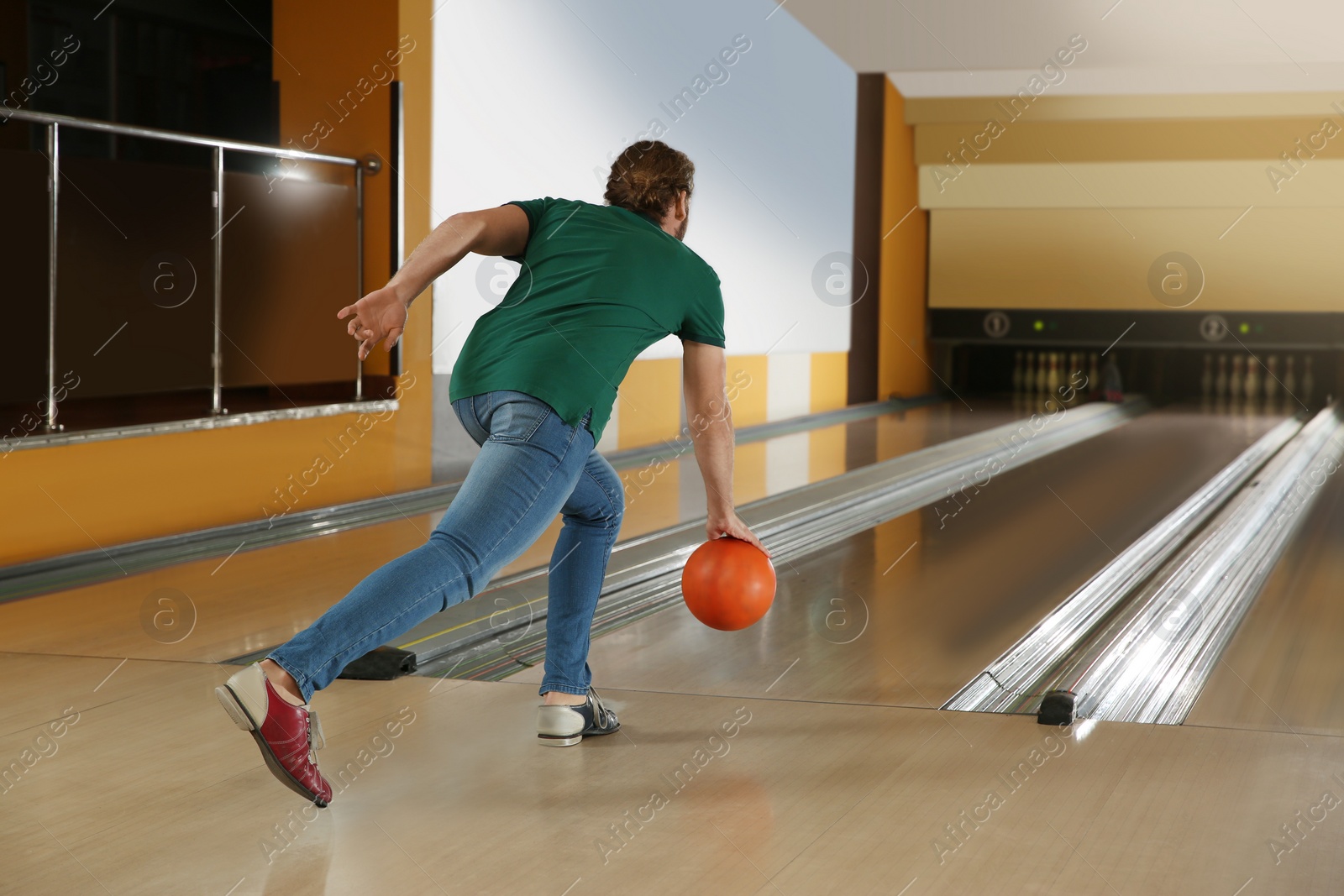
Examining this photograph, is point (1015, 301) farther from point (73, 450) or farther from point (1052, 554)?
point (73, 450)

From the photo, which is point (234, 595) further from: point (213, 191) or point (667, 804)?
point (667, 804)

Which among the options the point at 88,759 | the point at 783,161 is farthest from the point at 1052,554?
the point at 783,161

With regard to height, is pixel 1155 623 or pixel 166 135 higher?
pixel 166 135

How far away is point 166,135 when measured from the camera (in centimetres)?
362

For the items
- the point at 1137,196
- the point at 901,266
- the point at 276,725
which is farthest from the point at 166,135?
the point at 1137,196

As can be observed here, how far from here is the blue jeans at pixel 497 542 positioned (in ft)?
4.74

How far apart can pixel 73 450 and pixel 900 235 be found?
7.39 meters

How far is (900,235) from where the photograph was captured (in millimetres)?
9742

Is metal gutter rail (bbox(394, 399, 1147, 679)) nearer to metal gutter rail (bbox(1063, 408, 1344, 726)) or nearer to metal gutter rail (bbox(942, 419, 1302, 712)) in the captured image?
metal gutter rail (bbox(942, 419, 1302, 712))

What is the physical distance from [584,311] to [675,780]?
0.64 m

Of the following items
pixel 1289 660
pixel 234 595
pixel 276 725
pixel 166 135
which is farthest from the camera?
pixel 166 135

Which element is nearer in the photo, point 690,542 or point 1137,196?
point 690,542

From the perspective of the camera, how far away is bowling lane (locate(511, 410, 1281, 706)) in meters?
2.29

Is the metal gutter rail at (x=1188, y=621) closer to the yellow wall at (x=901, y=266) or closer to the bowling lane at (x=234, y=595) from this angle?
the bowling lane at (x=234, y=595)
